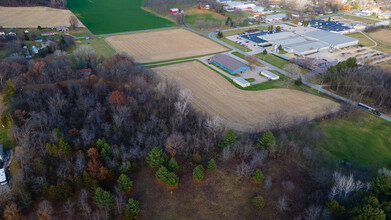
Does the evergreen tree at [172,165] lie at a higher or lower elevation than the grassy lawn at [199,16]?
lower

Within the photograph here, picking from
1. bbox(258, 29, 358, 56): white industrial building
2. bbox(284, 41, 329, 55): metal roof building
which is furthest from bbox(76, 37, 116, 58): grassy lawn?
bbox(284, 41, 329, 55): metal roof building

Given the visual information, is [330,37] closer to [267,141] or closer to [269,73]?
[269,73]

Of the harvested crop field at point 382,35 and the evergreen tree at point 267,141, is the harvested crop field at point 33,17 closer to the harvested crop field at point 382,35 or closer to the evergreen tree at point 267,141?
the evergreen tree at point 267,141

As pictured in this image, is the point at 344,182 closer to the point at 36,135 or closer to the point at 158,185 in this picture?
the point at 158,185

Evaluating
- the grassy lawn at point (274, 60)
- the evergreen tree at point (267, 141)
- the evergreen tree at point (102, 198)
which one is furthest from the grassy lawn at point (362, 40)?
the evergreen tree at point (102, 198)

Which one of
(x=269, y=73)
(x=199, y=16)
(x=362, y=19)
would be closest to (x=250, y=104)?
(x=269, y=73)

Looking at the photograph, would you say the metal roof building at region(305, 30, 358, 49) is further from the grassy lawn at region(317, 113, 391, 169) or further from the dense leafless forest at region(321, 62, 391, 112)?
the grassy lawn at region(317, 113, 391, 169)
